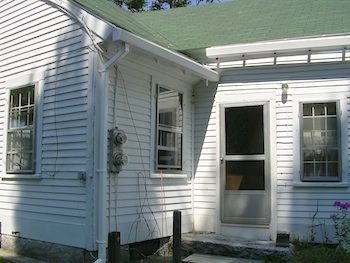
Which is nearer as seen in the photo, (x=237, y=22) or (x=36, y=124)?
(x=36, y=124)

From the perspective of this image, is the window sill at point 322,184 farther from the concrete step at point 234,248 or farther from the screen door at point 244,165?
the concrete step at point 234,248

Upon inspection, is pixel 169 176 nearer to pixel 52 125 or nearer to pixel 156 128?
pixel 156 128

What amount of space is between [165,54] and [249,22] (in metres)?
3.35

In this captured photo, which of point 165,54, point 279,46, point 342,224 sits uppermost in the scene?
point 279,46

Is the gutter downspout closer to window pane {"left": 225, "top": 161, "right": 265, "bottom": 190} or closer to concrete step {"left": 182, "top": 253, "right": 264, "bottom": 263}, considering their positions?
concrete step {"left": 182, "top": 253, "right": 264, "bottom": 263}

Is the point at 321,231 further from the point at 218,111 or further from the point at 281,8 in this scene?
the point at 281,8

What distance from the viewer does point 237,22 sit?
9148mm

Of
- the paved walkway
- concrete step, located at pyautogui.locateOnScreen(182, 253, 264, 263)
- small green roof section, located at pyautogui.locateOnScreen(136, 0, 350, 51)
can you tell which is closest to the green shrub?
concrete step, located at pyautogui.locateOnScreen(182, 253, 264, 263)

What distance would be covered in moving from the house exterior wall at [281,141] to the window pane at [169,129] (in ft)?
1.63

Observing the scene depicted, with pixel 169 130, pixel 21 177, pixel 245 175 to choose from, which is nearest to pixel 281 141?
pixel 245 175

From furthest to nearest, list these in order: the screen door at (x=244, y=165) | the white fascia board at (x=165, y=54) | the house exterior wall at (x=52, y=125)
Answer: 1. the screen door at (x=244, y=165)
2. the house exterior wall at (x=52, y=125)
3. the white fascia board at (x=165, y=54)

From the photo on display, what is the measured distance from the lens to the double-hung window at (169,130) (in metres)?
7.10

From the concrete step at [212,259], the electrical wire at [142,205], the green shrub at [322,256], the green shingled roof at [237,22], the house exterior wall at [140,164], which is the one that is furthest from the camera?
the green shingled roof at [237,22]

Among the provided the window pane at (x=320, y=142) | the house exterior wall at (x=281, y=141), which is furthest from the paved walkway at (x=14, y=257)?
the window pane at (x=320, y=142)
